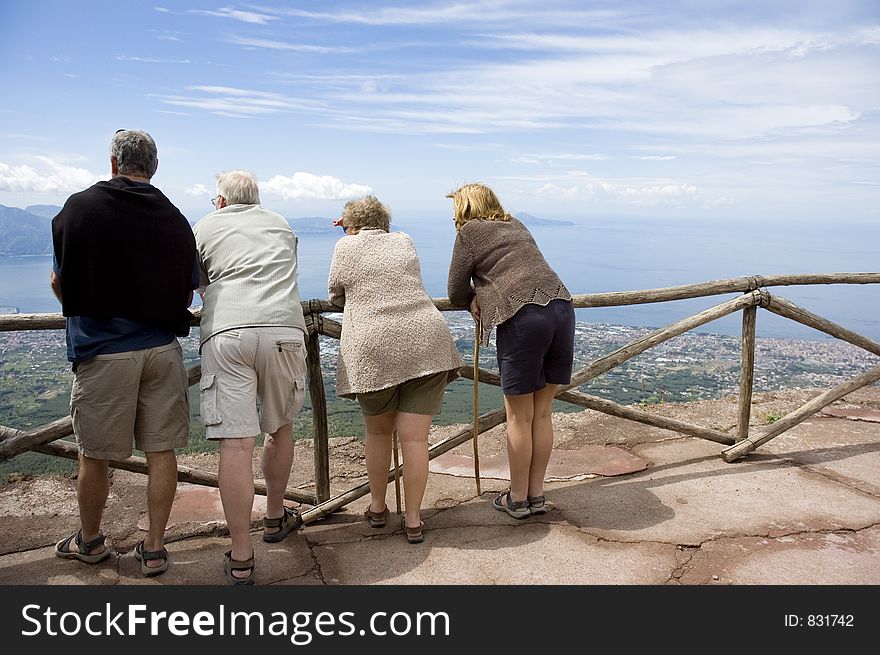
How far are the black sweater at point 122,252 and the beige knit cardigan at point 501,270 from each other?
1341 mm

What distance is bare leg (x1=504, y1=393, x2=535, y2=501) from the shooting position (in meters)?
3.66

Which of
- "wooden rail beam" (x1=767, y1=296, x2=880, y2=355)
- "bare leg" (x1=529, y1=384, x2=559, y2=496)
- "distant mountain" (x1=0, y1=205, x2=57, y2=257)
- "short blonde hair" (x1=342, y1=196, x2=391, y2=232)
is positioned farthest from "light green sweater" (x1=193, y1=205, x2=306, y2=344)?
"distant mountain" (x1=0, y1=205, x2=57, y2=257)

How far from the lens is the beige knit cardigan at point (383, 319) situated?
330 centimetres

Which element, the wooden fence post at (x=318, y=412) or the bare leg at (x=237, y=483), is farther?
the wooden fence post at (x=318, y=412)

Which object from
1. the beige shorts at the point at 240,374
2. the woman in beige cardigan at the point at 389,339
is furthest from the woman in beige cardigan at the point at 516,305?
the beige shorts at the point at 240,374

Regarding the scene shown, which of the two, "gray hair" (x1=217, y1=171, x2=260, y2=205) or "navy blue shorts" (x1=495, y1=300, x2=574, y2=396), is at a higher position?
"gray hair" (x1=217, y1=171, x2=260, y2=205)

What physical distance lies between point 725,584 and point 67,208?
322 cm

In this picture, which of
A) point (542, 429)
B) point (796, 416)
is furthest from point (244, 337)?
point (796, 416)

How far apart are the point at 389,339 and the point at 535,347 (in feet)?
2.45

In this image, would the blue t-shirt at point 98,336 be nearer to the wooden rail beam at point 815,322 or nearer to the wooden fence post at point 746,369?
the wooden fence post at point 746,369

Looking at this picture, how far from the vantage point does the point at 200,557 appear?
3457 mm

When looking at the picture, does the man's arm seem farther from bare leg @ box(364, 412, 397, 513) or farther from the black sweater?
bare leg @ box(364, 412, 397, 513)

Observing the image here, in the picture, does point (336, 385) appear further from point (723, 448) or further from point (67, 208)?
point (723, 448)

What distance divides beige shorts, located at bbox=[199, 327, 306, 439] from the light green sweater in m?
0.05
